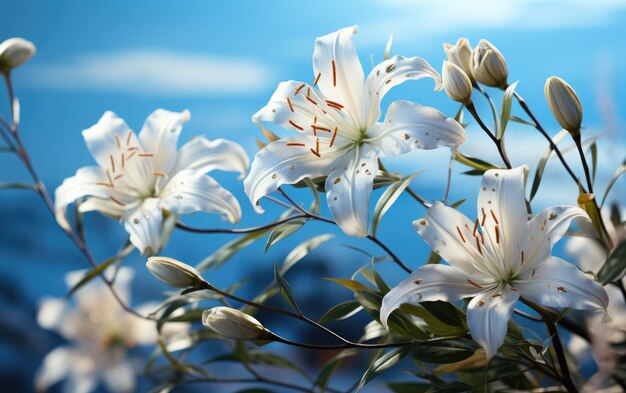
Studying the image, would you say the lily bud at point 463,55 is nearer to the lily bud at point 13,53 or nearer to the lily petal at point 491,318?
the lily petal at point 491,318

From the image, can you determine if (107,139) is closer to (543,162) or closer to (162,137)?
(162,137)

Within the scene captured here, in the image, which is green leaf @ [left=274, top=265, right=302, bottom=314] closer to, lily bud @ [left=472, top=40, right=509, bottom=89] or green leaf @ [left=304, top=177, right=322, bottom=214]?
green leaf @ [left=304, top=177, right=322, bottom=214]

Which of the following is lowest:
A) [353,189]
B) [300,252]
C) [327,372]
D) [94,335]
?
[94,335]

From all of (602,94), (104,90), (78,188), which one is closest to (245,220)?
(104,90)

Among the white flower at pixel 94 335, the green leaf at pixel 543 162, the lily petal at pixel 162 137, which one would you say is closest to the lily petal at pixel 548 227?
the green leaf at pixel 543 162

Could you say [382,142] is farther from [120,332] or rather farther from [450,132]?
[120,332]

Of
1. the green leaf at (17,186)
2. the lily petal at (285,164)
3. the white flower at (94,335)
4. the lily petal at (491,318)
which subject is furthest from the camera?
the white flower at (94,335)

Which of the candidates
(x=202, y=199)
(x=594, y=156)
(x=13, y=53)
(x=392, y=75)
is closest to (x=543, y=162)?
(x=594, y=156)

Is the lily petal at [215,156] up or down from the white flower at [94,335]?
up
